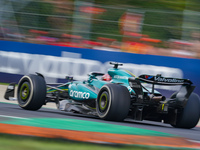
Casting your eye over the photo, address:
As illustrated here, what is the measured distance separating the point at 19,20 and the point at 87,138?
32.6ft

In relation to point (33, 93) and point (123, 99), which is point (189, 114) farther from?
point (33, 93)

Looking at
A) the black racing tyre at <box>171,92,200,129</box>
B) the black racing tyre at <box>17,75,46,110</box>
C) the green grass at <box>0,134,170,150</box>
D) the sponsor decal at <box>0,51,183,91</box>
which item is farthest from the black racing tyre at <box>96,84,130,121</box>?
the sponsor decal at <box>0,51,183,91</box>

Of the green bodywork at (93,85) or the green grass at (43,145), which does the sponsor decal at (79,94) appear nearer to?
the green bodywork at (93,85)

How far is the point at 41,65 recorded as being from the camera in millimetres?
13172

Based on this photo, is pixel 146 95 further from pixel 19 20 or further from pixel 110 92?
pixel 19 20

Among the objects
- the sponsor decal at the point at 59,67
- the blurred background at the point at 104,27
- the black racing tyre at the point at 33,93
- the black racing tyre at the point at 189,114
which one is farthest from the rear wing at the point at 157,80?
the blurred background at the point at 104,27

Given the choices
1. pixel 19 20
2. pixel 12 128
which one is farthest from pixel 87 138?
pixel 19 20

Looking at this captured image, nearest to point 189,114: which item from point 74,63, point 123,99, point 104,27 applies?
point 123,99

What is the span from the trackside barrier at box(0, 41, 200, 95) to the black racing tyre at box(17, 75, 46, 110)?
12.4 ft

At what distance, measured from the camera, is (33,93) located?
861cm

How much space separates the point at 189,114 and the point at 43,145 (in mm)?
4231

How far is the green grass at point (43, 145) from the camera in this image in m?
4.03

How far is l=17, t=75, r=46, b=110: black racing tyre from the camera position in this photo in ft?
28.3

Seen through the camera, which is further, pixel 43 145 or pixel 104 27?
pixel 104 27
